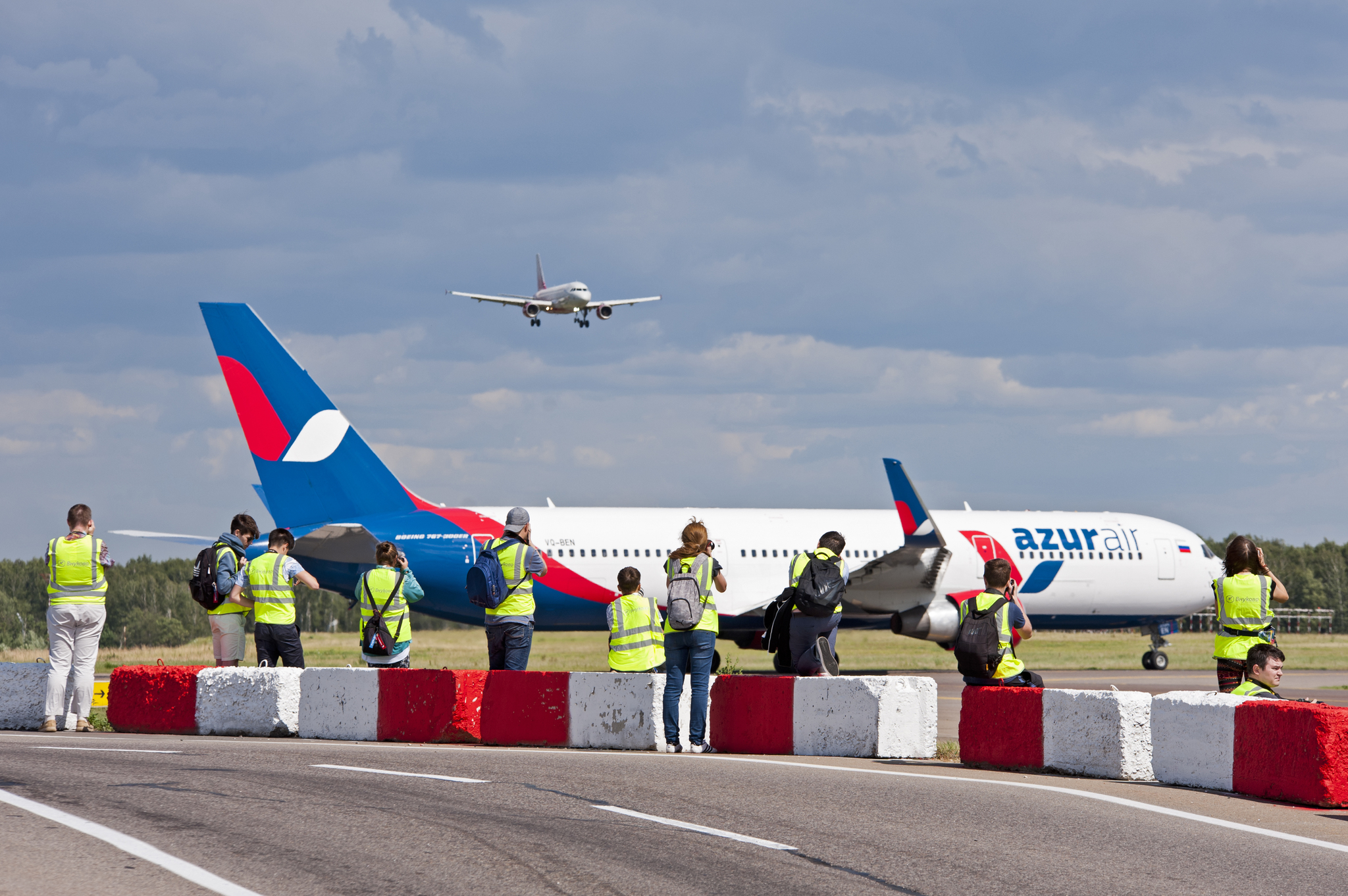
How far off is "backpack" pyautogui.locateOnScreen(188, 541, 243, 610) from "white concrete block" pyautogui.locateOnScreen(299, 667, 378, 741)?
3.66 ft

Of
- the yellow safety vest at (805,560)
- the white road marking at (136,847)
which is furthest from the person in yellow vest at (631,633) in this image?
the white road marking at (136,847)

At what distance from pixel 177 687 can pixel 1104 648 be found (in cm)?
3559

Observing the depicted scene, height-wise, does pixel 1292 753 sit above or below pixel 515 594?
below

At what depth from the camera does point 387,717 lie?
12.9 m

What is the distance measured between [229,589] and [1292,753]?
9348 mm

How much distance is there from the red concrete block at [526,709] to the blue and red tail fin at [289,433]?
40.8 feet

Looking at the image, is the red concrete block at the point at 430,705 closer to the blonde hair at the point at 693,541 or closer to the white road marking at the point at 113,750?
the white road marking at the point at 113,750

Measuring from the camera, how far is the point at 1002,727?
1088cm

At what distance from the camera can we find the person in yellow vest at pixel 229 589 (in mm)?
13391

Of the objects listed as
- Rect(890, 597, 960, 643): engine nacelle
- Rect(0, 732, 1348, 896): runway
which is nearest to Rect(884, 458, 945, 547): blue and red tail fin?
Rect(890, 597, 960, 643): engine nacelle

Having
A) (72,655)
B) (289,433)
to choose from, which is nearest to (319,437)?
A: (289,433)

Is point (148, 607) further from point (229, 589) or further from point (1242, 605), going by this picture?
point (1242, 605)

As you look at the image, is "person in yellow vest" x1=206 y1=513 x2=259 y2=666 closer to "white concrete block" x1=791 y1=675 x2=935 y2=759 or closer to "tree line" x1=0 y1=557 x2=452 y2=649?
"white concrete block" x1=791 y1=675 x2=935 y2=759

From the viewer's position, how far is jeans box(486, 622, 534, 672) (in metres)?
13.0
